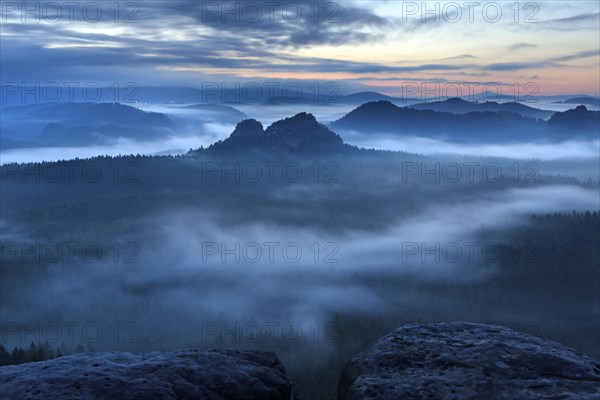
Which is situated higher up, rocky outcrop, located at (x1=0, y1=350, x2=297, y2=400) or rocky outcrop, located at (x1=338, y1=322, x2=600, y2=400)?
rocky outcrop, located at (x1=338, y1=322, x2=600, y2=400)

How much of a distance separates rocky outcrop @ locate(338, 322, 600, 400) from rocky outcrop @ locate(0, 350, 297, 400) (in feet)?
9.59

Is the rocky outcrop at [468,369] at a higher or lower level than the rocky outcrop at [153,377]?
higher

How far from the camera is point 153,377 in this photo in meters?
15.4

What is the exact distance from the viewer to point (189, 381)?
15.6m

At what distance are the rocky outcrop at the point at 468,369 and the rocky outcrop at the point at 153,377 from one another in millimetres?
2924

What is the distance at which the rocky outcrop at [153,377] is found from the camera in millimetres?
14500

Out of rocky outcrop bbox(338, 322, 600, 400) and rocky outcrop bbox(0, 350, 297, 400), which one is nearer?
rocky outcrop bbox(338, 322, 600, 400)

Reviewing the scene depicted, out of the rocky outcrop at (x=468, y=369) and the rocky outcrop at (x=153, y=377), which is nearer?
the rocky outcrop at (x=468, y=369)

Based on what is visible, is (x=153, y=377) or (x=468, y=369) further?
(x=153, y=377)

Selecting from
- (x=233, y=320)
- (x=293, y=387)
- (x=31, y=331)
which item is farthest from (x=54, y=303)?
(x=293, y=387)

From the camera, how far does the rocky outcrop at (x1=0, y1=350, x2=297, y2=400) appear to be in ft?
47.6

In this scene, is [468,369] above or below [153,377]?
above

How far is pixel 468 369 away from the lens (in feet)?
48.5

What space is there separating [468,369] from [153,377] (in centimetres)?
971
